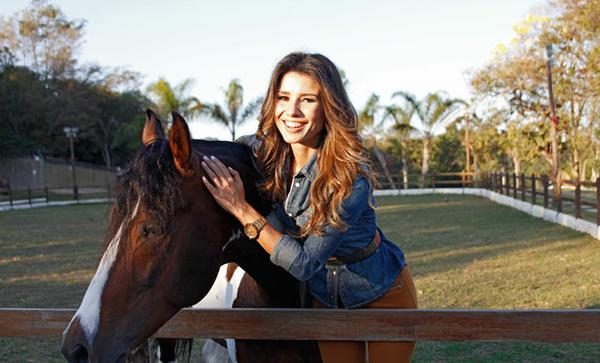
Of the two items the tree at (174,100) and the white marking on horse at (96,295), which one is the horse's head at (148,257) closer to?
the white marking on horse at (96,295)

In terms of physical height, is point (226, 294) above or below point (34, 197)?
above

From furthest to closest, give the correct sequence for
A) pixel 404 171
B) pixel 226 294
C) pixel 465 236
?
pixel 404 171 < pixel 465 236 < pixel 226 294

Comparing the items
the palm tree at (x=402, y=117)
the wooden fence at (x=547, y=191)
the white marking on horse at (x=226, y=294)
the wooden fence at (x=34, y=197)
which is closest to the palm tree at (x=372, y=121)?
the palm tree at (x=402, y=117)

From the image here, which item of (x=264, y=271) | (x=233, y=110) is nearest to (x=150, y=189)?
(x=264, y=271)

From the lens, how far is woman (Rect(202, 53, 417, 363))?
1818 millimetres

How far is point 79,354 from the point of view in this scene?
1512 millimetres

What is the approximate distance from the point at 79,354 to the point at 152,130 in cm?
76

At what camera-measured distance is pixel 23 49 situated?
142ft

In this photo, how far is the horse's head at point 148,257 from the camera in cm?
157

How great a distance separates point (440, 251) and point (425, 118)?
25.1 m

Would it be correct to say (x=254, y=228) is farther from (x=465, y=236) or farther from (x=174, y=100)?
(x=174, y=100)

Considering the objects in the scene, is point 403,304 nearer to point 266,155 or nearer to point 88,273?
point 266,155

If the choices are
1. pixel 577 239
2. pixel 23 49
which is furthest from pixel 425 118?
pixel 23 49

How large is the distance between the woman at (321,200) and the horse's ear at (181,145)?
0.35ft
